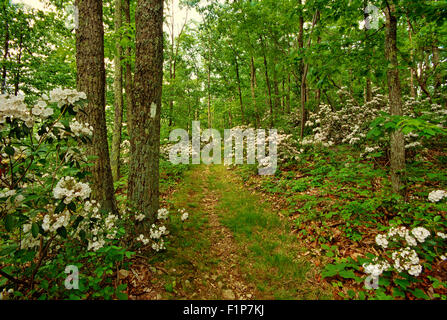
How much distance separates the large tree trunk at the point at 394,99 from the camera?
3818mm

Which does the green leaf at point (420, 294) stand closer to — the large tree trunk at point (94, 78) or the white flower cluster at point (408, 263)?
the white flower cluster at point (408, 263)

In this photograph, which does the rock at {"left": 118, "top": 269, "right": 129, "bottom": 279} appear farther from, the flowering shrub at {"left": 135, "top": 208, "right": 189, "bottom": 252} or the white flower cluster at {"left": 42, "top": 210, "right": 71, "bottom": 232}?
the white flower cluster at {"left": 42, "top": 210, "right": 71, "bottom": 232}

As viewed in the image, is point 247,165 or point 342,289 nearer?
point 342,289

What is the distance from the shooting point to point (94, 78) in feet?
11.1

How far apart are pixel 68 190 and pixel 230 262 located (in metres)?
2.82

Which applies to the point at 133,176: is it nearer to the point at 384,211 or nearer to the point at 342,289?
the point at 342,289

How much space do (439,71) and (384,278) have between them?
927 centimetres

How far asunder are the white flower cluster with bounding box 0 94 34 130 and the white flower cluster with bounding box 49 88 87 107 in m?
0.27

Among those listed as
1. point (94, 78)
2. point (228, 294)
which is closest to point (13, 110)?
point (94, 78)

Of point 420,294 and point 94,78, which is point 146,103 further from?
point 420,294

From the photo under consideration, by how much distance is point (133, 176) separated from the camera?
3396 millimetres
